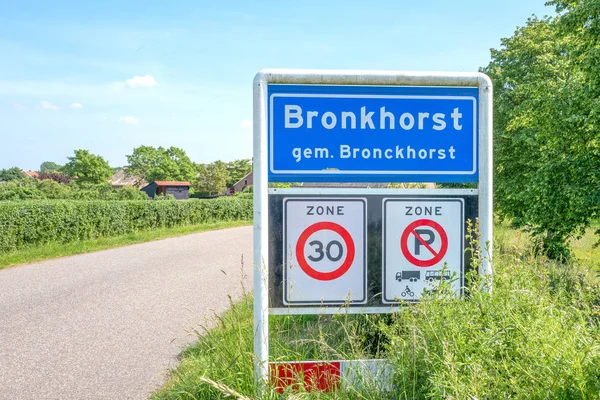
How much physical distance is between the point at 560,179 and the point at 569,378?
12648 millimetres

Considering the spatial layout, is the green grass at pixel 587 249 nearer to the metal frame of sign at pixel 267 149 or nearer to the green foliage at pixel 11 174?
the metal frame of sign at pixel 267 149

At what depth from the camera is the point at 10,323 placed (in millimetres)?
6207

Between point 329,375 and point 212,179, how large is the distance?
2835 inches

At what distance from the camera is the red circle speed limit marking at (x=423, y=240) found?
2764 millimetres

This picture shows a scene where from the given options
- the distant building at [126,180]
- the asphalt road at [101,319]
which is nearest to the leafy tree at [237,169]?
the distant building at [126,180]

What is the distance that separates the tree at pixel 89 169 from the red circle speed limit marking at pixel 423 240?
256 ft

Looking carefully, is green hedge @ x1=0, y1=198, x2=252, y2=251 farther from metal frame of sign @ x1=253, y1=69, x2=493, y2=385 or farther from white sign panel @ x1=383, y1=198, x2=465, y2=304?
white sign panel @ x1=383, y1=198, x2=465, y2=304

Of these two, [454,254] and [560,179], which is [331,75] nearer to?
[454,254]

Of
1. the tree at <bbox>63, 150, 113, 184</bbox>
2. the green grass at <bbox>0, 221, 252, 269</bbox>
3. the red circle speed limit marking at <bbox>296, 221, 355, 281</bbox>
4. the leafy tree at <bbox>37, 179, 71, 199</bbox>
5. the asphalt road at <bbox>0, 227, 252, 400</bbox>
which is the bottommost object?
the asphalt road at <bbox>0, 227, 252, 400</bbox>

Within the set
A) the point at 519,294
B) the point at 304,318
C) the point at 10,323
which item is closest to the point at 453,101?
the point at 519,294

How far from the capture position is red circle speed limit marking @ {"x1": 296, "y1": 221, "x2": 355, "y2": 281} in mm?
2688

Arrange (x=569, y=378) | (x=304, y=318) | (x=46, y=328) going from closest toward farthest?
(x=569, y=378)
(x=304, y=318)
(x=46, y=328)

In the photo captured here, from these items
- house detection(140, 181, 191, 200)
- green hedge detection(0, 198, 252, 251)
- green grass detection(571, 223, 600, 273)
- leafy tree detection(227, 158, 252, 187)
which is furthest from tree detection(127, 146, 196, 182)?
green grass detection(571, 223, 600, 273)

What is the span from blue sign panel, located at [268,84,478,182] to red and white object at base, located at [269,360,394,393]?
1.00 meters
